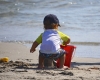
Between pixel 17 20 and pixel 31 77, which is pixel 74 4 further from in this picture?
pixel 31 77

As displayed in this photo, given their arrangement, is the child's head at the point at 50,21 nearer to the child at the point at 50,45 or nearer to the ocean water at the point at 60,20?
the child at the point at 50,45

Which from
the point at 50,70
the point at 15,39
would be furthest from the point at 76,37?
the point at 50,70

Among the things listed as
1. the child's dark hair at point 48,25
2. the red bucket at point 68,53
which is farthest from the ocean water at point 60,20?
the child's dark hair at point 48,25

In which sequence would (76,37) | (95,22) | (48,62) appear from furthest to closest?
(95,22) → (76,37) → (48,62)

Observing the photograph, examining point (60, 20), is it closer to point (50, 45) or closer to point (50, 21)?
point (50, 21)

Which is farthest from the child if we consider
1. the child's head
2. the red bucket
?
the red bucket

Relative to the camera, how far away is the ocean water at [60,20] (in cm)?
924

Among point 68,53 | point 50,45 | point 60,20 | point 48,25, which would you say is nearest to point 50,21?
point 48,25

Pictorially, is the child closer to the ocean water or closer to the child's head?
the child's head

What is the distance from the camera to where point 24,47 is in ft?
28.3

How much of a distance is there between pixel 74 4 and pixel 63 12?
7.98 feet

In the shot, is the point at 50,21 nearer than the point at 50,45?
No

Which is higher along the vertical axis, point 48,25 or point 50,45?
point 48,25

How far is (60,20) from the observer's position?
12.6 metres
